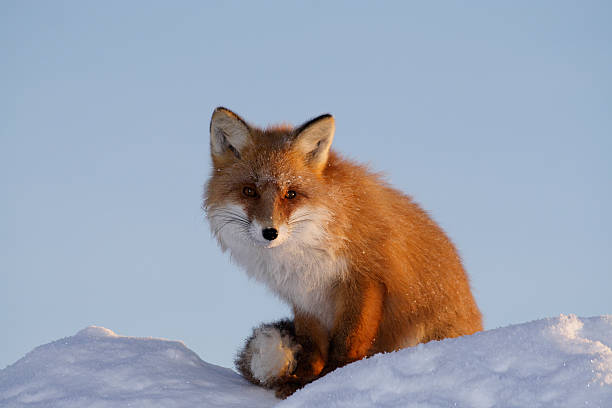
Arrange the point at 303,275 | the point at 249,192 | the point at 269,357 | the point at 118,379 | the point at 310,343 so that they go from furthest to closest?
the point at 310,343 < the point at 303,275 < the point at 249,192 < the point at 269,357 < the point at 118,379

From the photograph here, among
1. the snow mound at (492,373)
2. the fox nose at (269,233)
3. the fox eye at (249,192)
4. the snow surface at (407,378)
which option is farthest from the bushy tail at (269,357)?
the snow mound at (492,373)

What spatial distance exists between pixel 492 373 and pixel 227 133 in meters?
3.05

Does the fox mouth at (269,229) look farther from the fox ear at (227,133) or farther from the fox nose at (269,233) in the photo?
the fox ear at (227,133)

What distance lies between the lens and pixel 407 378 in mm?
3420

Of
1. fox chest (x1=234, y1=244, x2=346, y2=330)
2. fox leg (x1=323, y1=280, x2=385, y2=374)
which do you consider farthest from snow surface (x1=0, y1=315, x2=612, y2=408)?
fox chest (x1=234, y1=244, x2=346, y2=330)

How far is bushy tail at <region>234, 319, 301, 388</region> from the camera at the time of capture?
4914 millimetres

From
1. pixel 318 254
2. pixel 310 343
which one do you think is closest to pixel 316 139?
pixel 318 254

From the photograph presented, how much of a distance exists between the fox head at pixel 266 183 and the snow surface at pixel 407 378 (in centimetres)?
118

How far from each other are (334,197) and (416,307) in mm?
1160

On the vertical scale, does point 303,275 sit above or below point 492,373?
above

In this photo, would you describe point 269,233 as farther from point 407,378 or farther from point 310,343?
point 407,378

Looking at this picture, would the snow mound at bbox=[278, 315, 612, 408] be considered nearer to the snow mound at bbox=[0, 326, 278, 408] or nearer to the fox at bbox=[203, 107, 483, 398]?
the snow mound at bbox=[0, 326, 278, 408]

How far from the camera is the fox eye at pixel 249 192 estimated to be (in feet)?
16.6

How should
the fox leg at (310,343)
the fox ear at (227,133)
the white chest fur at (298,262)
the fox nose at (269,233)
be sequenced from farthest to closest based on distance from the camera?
the fox ear at (227,133), the fox leg at (310,343), the white chest fur at (298,262), the fox nose at (269,233)
